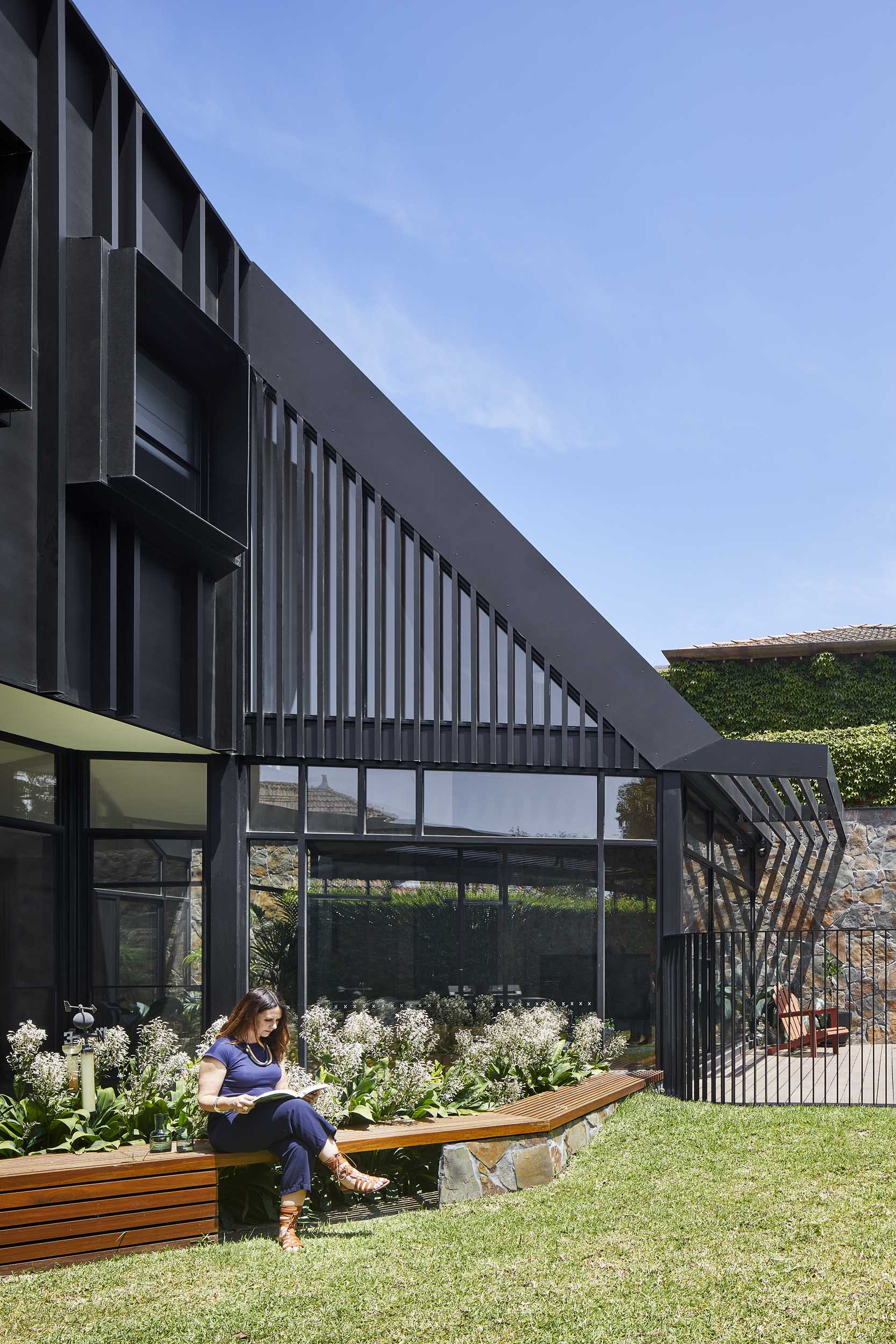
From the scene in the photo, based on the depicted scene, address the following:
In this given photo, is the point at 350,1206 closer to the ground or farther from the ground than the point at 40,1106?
closer to the ground

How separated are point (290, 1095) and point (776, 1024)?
320 inches

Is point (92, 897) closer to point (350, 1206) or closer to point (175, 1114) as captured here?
point (175, 1114)

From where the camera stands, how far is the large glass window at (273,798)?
989cm

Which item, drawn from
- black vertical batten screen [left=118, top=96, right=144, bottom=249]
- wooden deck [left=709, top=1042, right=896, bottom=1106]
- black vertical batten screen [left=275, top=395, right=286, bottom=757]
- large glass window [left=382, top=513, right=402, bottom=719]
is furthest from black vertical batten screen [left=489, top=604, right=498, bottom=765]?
black vertical batten screen [left=118, top=96, right=144, bottom=249]

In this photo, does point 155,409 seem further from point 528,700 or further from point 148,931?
point 148,931

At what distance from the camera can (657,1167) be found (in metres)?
7.16

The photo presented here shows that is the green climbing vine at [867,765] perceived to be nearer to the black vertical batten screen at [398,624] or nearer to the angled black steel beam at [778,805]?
the angled black steel beam at [778,805]

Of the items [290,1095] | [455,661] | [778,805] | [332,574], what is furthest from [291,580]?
[778,805]

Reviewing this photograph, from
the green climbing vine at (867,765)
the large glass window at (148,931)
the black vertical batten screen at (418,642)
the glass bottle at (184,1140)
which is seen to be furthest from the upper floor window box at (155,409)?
the green climbing vine at (867,765)

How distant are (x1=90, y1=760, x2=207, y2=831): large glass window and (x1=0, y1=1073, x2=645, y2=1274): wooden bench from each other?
3520 millimetres

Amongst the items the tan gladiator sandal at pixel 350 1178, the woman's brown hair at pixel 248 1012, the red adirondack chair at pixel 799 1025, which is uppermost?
the woman's brown hair at pixel 248 1012

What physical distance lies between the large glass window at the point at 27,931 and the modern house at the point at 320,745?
3 cm

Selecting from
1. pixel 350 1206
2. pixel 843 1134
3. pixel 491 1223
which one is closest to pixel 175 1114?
pixel 350 1206

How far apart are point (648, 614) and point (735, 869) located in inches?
769
